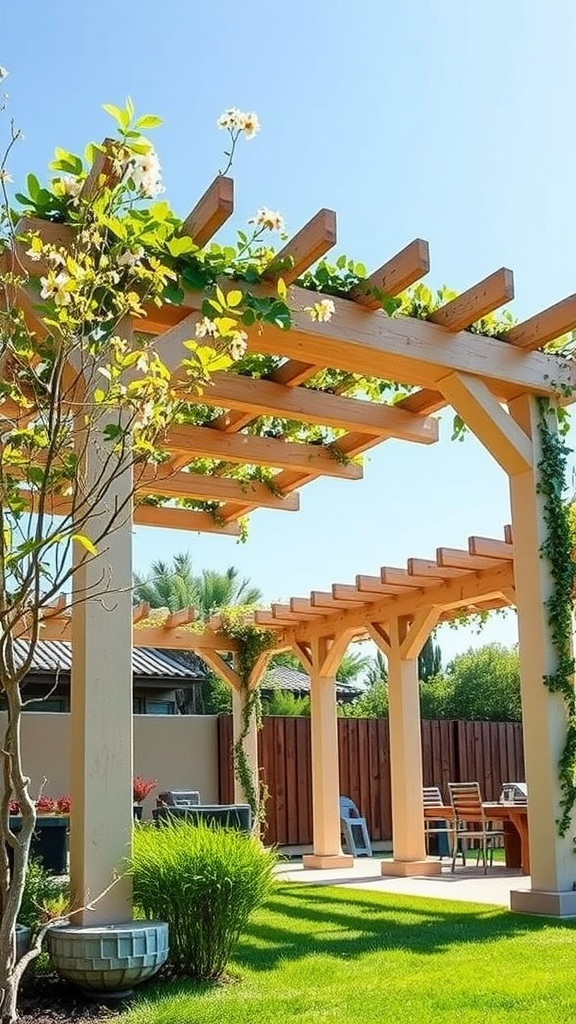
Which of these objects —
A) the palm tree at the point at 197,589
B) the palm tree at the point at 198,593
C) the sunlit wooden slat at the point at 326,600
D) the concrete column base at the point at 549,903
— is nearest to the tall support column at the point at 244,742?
the sunlit wooden slat at the point at 326,600

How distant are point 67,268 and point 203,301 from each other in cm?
201

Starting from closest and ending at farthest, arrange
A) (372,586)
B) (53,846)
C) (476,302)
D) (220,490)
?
1. (476,302)
2. (53,846)
3. (220,490)
4. (372,586)

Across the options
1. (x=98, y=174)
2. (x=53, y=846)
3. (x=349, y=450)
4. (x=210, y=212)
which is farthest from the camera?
(x=53, y=846)

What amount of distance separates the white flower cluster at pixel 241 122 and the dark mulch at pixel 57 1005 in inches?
138

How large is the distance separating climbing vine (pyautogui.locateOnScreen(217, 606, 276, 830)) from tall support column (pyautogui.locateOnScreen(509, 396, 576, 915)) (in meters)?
6.59

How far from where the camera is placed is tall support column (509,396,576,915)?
263 inches

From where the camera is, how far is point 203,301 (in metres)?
5.95

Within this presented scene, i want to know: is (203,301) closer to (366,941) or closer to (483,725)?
(366,941)

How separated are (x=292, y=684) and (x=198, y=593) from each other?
10.1ft

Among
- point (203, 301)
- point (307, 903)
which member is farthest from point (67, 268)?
point (307, 903)

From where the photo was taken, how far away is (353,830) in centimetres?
1430

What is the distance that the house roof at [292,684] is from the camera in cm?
2179

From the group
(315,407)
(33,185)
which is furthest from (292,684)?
(33,185)

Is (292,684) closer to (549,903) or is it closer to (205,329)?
(549,903)
